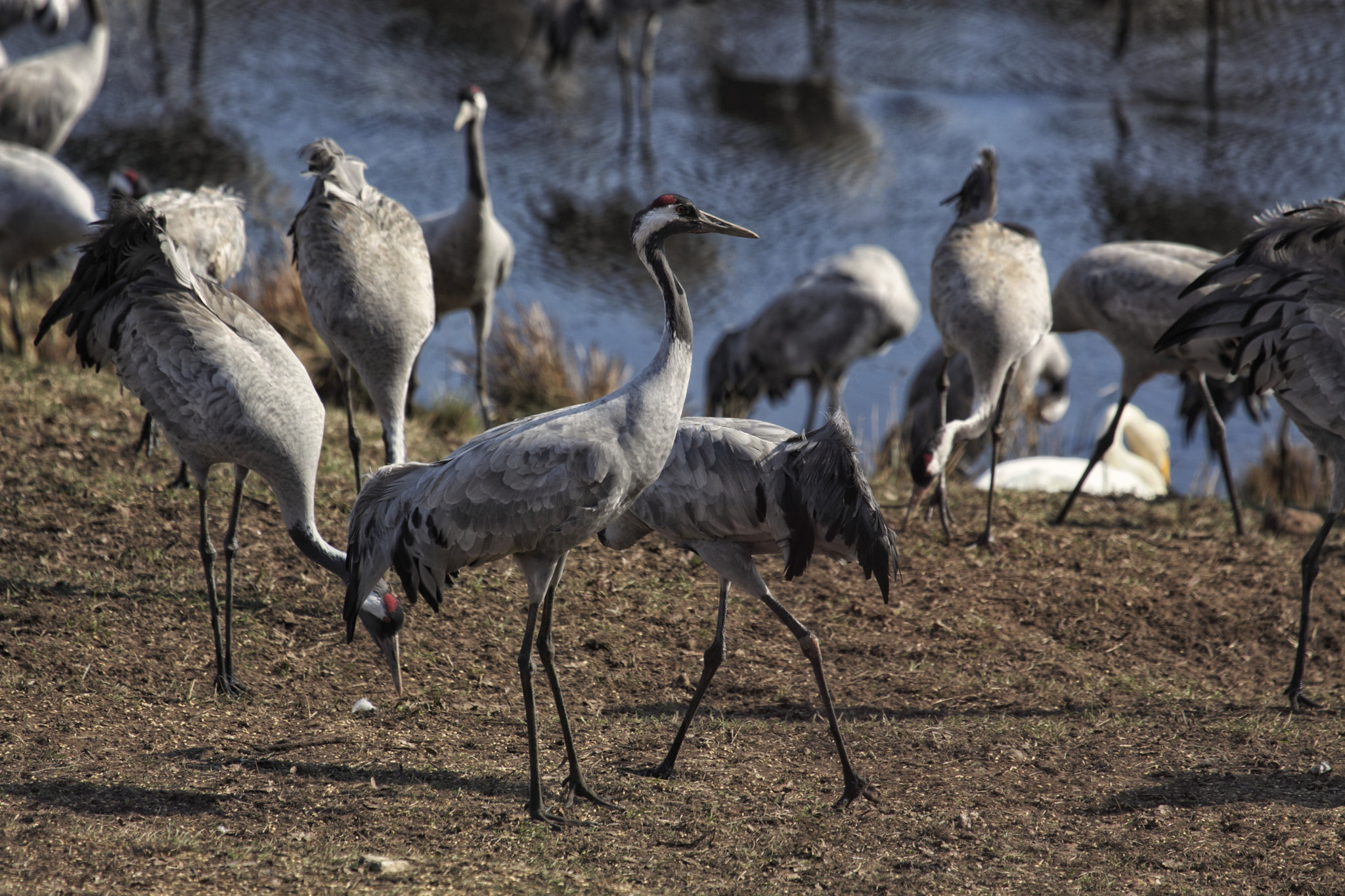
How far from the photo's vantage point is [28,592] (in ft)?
15.1

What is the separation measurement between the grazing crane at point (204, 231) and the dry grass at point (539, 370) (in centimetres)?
236

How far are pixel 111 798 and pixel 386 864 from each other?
82cm

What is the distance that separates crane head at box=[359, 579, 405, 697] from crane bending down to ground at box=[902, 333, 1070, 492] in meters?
4.30

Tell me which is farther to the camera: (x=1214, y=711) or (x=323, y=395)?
(x=323, y=395)

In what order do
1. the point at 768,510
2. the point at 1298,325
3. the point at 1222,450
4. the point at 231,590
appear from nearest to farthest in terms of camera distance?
the point at 768,510 < the point at 231,590 < the point at 1298,325 < the point at 1222,450

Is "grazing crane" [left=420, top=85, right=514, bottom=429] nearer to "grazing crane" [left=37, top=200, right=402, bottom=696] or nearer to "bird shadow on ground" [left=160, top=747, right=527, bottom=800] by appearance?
"grazing crane" [left=37, top=200, right=402, bottom=696]

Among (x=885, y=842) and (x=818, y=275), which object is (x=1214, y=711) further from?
(x=818, y=275)

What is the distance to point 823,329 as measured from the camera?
26.7 ft

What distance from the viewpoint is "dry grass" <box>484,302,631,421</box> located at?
8062mm

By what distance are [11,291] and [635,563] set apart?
4312 millimetres

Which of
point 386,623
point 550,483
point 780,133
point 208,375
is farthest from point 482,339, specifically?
point 780,133

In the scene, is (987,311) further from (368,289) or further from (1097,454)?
(368,289)

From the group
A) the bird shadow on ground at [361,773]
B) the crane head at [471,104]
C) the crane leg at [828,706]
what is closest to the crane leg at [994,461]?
the crane leg at [828,706]

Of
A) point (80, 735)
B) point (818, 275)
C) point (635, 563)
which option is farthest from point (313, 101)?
point (80, 735)
